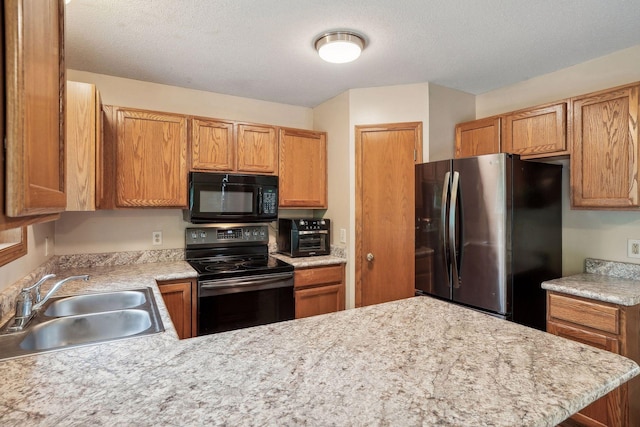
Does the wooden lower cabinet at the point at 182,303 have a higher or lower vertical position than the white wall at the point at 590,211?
lower

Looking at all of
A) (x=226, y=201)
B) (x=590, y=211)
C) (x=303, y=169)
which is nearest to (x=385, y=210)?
(x=303, y=169)

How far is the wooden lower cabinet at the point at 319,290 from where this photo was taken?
279cm

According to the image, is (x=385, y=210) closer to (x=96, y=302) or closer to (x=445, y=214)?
(x=445, y=214)

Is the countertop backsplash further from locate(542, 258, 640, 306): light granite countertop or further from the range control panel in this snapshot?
the range control panel

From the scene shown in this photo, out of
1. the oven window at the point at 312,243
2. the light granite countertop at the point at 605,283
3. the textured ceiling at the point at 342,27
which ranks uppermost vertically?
the textured ceiling at the point at 342,27

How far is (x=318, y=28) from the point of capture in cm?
196

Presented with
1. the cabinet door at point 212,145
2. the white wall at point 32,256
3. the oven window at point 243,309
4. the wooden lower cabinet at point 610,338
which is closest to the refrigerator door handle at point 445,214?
the wooden lower cabinet at point 610,338

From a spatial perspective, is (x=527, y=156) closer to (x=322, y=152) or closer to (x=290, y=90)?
(x=322, y=152)

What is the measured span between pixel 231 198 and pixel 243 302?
2.79 ft

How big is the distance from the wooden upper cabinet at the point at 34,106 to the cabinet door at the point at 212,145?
1754mm

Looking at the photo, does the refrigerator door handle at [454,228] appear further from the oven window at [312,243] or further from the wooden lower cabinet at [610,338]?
the oven window at [312,243]

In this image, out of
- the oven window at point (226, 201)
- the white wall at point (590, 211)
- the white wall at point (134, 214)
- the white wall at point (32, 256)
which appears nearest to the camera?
the white wall at point (32, 256)

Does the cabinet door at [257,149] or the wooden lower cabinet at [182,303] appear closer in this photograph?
the wooden lower cabinet at [182,303]

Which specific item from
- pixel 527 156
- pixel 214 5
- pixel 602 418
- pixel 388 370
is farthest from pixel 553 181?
pixel 214 5
